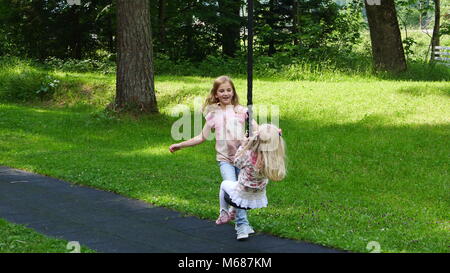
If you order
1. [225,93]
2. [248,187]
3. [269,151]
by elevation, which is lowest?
[248,187]

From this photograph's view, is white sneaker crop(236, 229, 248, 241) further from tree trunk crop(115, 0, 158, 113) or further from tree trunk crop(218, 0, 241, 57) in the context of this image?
tree trunk crop(218, 0, 241, 57)

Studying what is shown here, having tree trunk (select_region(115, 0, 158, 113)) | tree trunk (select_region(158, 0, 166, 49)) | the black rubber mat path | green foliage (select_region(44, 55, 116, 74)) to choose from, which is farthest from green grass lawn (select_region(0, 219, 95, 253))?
tree trunk (select_region(158, 0, 166, 49))

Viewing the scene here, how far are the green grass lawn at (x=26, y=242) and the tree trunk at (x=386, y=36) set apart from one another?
12.7m

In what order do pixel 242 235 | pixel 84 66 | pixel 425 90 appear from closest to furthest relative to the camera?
pixel 242 235, pixel 425 90, pixel 84 66

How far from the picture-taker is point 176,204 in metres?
8.14

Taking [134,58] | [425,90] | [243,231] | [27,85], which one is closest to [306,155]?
[243,231]

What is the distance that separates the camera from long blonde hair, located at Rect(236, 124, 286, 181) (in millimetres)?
6109

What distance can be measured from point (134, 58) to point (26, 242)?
799cm

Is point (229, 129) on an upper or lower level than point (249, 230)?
upper

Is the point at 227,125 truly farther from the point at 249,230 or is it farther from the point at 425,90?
the point at 425,90

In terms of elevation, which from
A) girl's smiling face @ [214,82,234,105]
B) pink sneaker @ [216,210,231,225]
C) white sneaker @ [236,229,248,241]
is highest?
girl's smiling face @ [214,82,234,105]

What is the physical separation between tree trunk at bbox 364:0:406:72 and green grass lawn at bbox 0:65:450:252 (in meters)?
1.23

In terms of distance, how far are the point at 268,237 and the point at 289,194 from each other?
1.94 metres

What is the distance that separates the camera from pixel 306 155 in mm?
11008
